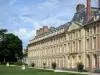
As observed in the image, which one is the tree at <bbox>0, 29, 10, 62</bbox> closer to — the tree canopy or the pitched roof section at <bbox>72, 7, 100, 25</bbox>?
the tree canopy

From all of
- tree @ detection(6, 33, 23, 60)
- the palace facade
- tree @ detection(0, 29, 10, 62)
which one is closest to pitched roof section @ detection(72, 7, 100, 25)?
the palace facade

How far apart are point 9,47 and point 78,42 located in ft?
161

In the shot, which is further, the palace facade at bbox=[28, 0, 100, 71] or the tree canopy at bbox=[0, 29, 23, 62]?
the tree canopy at bbox=[0, 29, 23, 62]

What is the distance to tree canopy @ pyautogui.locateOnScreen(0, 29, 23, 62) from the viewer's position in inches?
3733

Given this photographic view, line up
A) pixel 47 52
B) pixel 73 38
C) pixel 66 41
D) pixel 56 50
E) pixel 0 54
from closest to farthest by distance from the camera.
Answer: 1. pixel 73 38
2. pixel 66 41
3. pixel 56 50
4. pixel 47 52
5. pixel 0 54

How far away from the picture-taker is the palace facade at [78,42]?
4462 cm

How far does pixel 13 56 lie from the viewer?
9875 cm

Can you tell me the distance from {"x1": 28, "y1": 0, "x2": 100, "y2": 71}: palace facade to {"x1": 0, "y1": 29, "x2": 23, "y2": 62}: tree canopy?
26.0 meters

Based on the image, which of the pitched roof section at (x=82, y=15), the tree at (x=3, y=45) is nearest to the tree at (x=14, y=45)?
the tree at (x=3, y=45)

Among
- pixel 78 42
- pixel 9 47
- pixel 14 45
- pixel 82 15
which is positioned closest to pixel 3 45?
→ pixel 9 47

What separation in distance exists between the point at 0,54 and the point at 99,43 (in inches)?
2252

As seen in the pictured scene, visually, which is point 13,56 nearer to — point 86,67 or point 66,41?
point 66,41

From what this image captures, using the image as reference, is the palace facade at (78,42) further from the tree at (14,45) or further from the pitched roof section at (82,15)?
the tree at (14,45)

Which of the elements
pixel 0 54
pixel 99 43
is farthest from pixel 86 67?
pixel 0 54
